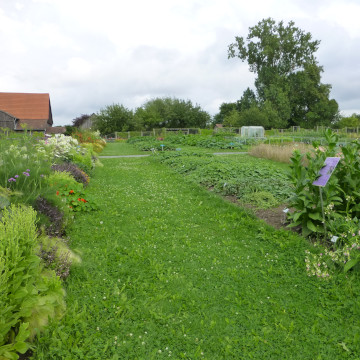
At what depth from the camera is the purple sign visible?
12.3 feet

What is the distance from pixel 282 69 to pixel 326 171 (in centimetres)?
4547

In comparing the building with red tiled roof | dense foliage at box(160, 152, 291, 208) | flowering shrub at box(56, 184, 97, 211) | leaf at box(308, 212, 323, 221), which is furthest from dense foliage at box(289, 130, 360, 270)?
the building with red tiled roof

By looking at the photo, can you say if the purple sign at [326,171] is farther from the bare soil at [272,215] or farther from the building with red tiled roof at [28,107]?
the building with red tiled roof at [28,107]

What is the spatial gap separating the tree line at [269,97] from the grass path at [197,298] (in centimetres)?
3527

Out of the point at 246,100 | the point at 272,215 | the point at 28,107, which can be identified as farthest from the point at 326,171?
the point at 246,100

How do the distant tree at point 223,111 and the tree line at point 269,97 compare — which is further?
the distant tree at point 223,111

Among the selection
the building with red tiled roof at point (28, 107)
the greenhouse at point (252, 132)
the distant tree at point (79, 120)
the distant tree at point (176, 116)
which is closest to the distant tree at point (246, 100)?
the distant tree at point (176, 116)

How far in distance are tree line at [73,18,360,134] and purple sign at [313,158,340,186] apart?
36.1 meters

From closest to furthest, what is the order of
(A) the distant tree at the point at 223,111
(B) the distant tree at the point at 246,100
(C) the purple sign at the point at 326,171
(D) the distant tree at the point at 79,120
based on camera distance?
(C) the purple sign at the point at 326,171 < (D) the distant tree at the point at 79,120 < (B) the distant tree at the point at 246,100 < (A) the distant tree at the point at 223,111

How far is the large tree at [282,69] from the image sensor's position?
42094 mm

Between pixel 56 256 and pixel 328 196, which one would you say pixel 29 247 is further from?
pixel 328 196

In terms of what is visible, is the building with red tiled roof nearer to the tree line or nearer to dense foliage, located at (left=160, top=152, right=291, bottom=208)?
the tree line

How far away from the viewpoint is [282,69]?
44125 mm

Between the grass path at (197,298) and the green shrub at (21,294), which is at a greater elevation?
the green shrub at (21,294)
